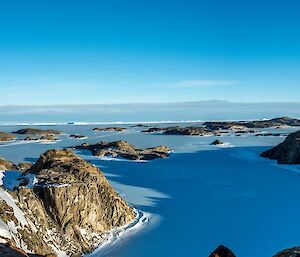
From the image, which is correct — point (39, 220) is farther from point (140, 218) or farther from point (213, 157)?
point (213, 157)

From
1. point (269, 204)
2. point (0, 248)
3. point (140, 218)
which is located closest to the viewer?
point (0, 248)

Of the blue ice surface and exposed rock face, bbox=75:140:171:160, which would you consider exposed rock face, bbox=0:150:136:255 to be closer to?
the blue ice surface

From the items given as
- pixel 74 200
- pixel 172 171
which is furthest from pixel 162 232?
pixel 172 171

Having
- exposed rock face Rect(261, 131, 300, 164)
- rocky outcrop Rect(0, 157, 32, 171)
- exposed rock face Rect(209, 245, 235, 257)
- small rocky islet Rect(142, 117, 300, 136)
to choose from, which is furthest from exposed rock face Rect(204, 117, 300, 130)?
exposed rock face Rect(209, 245, 235, 257)

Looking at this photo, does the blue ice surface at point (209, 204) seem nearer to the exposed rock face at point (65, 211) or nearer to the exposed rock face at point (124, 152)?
the exposed rock face at point (65, 211)

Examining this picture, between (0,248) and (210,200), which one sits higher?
(0,248)

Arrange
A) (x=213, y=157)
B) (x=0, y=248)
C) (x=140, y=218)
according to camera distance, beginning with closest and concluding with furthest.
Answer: (x=0, y=248) < (x=140, y=218) < (x=213, y=157)

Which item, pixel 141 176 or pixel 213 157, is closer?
pixel 141 176
